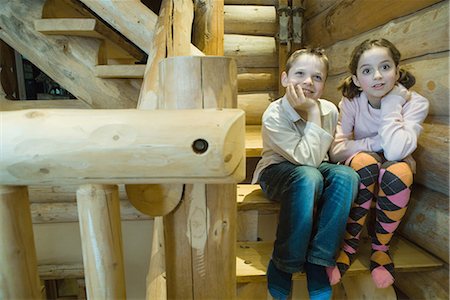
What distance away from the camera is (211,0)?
1.45 metres

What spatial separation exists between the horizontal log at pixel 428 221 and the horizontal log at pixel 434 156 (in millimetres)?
35

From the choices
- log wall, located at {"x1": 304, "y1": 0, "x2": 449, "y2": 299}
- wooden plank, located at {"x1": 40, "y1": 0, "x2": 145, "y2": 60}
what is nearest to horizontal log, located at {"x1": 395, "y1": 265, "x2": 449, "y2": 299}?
log wall, located at {"x1": 304, "y1": 0, "x2": 449, "y2": 299}

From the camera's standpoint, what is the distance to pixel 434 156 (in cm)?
106

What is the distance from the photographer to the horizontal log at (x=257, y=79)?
2176 millimetres

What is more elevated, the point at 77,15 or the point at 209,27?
the point at 77,15

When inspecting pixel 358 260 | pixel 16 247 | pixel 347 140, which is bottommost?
pixel 358 260

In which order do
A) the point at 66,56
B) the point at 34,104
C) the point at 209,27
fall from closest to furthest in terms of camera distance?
the point at 209,27
the point at 66,56
the point at 34,104

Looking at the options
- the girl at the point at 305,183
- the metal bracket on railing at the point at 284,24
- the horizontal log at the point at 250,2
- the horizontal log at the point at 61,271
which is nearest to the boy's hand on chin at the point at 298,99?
the girl at the point at 305,183

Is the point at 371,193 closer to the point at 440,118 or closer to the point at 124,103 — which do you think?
the point at 440,118

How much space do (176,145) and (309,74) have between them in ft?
2.38

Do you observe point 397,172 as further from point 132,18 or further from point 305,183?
point 132,18

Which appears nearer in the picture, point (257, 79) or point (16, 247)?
point (16, 247)

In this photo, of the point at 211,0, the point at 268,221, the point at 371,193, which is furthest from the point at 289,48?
the point at 371,193

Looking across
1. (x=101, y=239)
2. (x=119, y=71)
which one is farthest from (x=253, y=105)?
(x=101, y=239)
